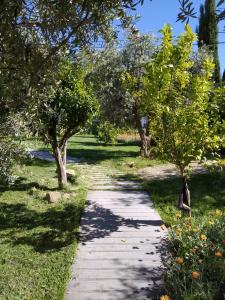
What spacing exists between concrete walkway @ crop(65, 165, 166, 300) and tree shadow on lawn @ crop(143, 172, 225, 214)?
1.83 ft

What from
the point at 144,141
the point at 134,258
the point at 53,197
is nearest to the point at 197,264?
the point at 134,258

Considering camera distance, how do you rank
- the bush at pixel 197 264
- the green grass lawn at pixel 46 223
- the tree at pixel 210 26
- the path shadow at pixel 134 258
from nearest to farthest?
the tree at pixel 210 26, the bush at pixel 197 264, the path shadow at pixel 134 258, the green grass lawn at pixel 46 223

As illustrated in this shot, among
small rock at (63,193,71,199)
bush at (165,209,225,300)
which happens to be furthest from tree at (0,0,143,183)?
small rock at (63,193,71,199)

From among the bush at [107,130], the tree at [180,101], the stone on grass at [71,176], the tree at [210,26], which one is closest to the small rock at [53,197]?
the stone on grass at [71,176]

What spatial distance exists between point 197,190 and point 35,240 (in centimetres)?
586

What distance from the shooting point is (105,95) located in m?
20.1

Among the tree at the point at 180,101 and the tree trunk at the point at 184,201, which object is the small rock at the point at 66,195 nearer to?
the tree trunk at the point at 184,201

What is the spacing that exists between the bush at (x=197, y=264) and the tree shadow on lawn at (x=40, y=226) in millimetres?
2243

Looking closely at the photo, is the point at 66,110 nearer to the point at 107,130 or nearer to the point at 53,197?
the point at 53,197

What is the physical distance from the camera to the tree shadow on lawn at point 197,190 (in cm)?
1055

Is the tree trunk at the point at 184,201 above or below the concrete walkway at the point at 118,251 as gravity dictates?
above

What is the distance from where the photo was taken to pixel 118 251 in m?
7.11

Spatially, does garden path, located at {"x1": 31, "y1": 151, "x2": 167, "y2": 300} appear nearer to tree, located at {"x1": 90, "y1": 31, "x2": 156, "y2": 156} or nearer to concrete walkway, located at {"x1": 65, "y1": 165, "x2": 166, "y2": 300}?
concrete walkway, located at {"x1": 65, "y1": 165, "x2": 166, "y2": 300}

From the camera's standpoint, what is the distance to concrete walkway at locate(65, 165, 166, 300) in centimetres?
563
